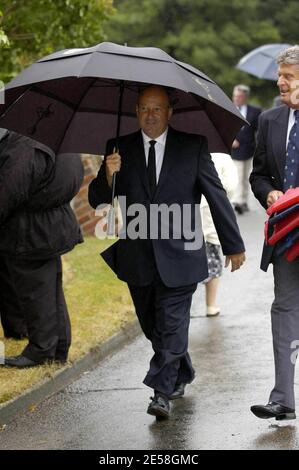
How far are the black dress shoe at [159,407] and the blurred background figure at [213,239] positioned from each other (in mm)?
3125

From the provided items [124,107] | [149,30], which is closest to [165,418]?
[124,107]

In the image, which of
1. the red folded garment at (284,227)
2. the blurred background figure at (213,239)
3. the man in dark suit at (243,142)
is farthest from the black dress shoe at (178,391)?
the man in dark suit at (243,142)

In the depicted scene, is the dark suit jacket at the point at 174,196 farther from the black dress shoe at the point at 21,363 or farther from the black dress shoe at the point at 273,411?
the black dress shoe at the point at 21,363

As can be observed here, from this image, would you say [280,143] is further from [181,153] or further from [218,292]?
[218,292]

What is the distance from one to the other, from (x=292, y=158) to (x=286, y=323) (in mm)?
957

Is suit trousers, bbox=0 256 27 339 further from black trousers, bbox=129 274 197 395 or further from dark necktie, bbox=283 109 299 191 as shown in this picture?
dark necktie, bbox=283 109 299 191

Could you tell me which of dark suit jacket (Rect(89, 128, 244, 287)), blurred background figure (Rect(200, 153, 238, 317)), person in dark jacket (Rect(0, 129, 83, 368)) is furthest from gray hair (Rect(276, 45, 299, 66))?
blurred background figure (Rect(200, 153, 238, 317))

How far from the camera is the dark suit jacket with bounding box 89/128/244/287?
7.12 metres

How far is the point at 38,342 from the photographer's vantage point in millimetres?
8312

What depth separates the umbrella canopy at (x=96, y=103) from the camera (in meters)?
6.58

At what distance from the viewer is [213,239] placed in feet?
34.7

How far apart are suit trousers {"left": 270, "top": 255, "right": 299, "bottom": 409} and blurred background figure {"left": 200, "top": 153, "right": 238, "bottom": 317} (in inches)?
124
